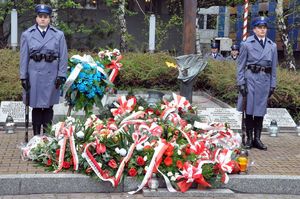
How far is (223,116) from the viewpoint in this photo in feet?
32.1

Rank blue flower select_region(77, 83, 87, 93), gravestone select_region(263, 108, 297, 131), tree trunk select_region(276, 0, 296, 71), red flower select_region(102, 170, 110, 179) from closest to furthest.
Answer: red flower select_region(102, 170, 110, 179)
blue flower select_region(77, 83, 87, 93)
gravestone select_region(263, 108, 297, 131)
tree trunk select_region(276, 0, 296, 71)

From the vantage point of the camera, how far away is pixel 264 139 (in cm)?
921

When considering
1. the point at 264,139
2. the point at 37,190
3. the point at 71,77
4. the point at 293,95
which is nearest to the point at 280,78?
the point at 293,95

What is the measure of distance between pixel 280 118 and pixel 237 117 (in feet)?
3.50

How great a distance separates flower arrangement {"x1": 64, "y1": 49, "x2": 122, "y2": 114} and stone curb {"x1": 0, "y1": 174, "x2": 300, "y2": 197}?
180 centimetres

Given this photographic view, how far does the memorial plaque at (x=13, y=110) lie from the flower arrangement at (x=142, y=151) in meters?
2.87

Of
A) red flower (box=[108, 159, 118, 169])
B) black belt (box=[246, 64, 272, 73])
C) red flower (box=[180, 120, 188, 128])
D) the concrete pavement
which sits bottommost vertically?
the concrete pavement

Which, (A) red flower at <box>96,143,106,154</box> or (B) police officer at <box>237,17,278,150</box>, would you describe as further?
(B) police officer at <box>237,17,278,150</box>

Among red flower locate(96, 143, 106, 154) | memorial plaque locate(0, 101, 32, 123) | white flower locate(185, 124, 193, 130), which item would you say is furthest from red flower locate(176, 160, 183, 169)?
memorial plaque locate(0, 101, 32, 123)

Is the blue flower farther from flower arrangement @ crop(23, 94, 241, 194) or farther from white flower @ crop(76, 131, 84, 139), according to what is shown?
white flower @ crop(76, 131, 84, 139)

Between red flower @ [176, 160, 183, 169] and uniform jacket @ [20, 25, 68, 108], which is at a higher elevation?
uniform jacket @ [20, 25, 68, 108]

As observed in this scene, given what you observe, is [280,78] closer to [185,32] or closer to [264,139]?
[264,139]

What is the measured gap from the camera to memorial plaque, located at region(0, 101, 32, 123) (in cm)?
946

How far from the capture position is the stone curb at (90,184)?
5.74 meters
